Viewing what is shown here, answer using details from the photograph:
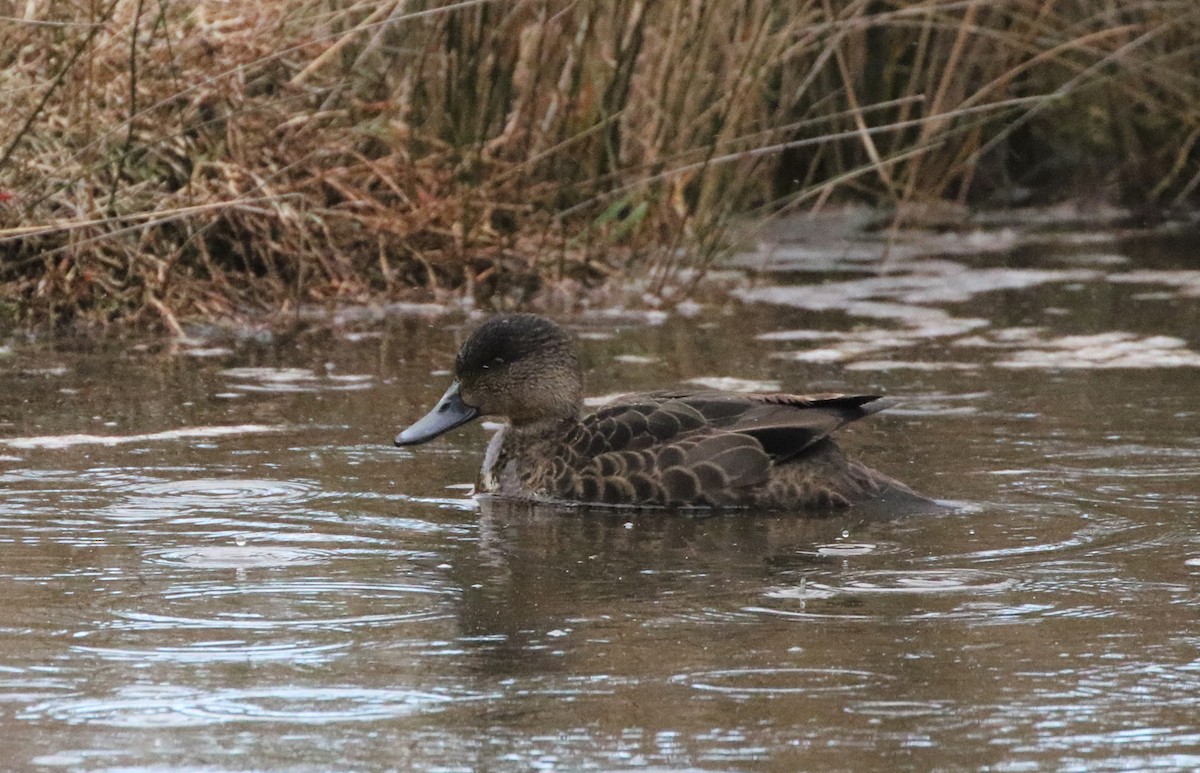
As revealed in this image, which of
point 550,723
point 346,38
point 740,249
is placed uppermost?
point 346,38

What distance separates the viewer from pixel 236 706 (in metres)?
4.14

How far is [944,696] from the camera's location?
4.21 meters

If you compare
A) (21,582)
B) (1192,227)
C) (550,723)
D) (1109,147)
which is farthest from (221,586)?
(1109,147)

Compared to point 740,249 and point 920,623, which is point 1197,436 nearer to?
point 920,623

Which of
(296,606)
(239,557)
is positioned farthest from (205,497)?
(296,606)

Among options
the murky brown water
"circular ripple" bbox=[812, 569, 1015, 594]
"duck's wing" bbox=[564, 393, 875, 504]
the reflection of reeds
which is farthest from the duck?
the reflection of reeds

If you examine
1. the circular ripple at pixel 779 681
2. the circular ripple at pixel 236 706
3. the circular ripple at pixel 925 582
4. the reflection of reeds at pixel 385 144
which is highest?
the reflection of reeds at pixel 385 144

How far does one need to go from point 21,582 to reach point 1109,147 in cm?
1119

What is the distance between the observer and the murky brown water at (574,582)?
3.98 meters

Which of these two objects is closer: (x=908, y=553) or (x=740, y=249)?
(x=908, y=553)

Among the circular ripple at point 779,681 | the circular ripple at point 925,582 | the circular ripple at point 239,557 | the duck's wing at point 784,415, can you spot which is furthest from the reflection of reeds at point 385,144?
the circular ripple at point 779,681

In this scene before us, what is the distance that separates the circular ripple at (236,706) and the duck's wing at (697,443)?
7.24 ft

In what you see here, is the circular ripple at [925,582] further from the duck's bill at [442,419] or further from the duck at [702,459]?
the duck's bill at [442,419]

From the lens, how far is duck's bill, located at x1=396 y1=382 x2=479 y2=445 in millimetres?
6832
